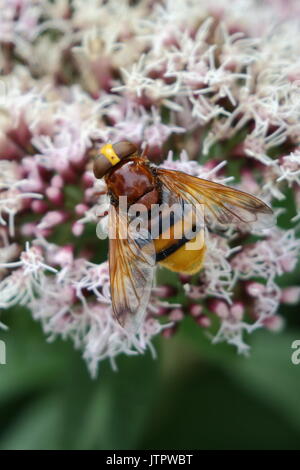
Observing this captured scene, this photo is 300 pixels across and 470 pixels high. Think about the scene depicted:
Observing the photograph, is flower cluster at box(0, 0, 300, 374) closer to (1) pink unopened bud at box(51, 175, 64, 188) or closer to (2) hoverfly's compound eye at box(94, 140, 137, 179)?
(1) pink unopened bud at box(51, 175, 64, 188)

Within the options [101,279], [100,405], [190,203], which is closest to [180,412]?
[100,405]

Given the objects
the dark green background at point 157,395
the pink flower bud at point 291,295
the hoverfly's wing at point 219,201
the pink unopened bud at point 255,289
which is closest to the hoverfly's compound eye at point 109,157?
the hoverfly's wing at point 219,201

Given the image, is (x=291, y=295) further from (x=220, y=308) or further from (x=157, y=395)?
(x=157, y=395)

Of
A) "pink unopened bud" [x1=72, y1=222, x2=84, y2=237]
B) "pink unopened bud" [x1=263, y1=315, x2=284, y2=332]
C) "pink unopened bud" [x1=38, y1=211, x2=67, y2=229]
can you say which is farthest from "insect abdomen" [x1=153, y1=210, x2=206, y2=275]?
"pink unopened bud" [x1=263, y1=315, x2=284, y2=332]

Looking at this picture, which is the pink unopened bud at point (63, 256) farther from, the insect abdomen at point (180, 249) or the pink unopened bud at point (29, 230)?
the insect abdomen at point (180, 249)

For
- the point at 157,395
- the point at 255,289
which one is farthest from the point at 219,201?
the point at 157,395

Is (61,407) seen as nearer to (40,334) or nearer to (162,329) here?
(40,334)
